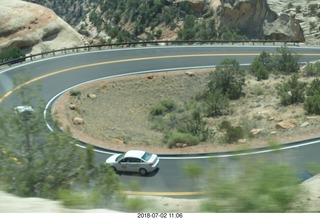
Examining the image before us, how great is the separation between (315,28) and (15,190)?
47.0 metres

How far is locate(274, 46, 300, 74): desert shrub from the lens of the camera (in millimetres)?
36312

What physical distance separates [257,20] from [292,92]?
29307 mm

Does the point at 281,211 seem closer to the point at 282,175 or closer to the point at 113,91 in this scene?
the point at 282,175

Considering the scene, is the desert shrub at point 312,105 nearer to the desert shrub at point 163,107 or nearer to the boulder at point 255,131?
the boulder at point 255,131

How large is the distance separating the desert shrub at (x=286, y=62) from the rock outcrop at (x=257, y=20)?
1552cm

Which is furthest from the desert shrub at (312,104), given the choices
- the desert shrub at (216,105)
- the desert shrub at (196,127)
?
the desert shrub at (196,127)

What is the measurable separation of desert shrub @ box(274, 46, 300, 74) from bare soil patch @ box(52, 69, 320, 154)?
1.30 meters

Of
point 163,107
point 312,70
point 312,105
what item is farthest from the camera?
point 312,70

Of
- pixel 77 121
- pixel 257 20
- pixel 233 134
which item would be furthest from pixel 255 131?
pixel 257 20

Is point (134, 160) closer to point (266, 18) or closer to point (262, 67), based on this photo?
point (262, 67)

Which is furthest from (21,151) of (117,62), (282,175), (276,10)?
(276,10)

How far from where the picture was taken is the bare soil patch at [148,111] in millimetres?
24734

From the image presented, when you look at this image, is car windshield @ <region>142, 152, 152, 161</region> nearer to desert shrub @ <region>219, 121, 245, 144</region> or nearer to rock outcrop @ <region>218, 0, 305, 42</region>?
desert shrub @ <region>219, 121, 245, 144</region>

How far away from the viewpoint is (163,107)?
32.8m
